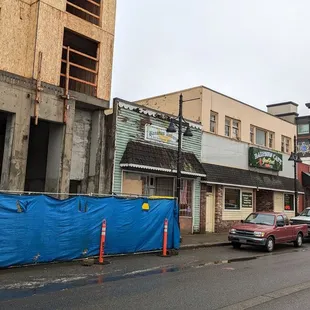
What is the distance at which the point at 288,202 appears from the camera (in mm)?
29453

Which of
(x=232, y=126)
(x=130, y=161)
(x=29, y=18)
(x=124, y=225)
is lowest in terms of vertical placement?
(x=124, y=225)

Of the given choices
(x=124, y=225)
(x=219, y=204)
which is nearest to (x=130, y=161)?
(x=124, y=225)

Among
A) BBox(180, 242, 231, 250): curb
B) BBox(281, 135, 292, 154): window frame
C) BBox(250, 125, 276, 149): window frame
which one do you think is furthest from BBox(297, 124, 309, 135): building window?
BBox(180, 242, 231, 250): curb

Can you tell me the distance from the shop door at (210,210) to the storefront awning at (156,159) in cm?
183

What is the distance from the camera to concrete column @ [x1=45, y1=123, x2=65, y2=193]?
15.4 meters

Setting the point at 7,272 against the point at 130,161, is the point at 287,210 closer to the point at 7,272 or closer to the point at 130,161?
the point at 130,161

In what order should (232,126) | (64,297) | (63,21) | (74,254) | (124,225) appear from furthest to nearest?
1. (232,126)
2. (63,21)
3. (124,225)
4. (74,254)
5. (64,297)

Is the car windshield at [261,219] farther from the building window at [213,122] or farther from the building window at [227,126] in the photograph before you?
the building window at [227,126]

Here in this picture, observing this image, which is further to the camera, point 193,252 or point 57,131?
point 57,131

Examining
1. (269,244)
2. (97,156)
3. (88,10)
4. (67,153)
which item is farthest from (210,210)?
(88,10)

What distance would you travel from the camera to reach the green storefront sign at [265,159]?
2533 cm

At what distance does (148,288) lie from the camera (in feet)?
26.4

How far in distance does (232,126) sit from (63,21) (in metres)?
13.0

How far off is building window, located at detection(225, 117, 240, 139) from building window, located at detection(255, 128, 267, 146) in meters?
2.47
